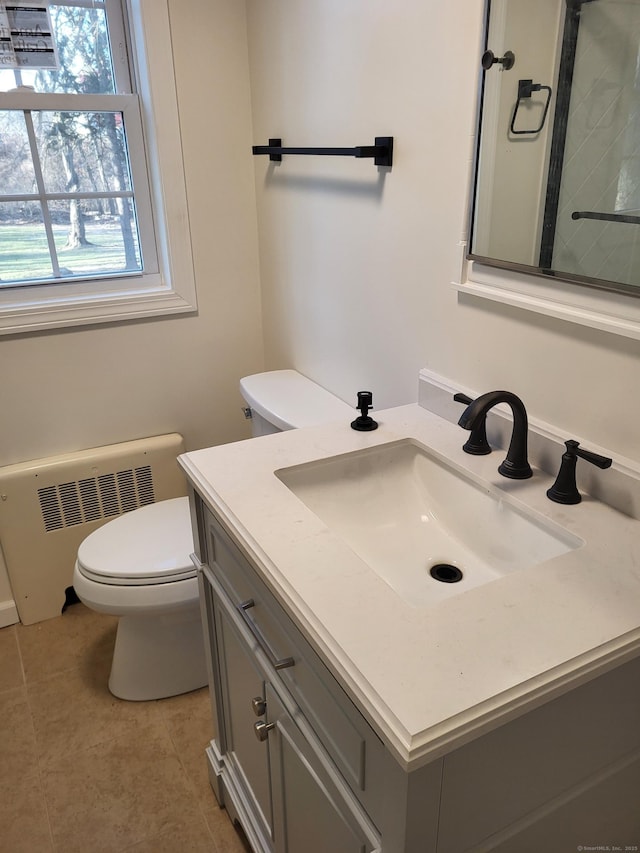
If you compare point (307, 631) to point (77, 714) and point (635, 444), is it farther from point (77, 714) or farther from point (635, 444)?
point (77, 714)

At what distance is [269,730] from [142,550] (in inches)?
29.0

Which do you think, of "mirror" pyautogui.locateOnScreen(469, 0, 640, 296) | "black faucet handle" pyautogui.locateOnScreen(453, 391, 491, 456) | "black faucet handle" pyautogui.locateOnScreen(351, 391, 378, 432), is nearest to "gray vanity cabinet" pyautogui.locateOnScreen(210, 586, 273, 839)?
"black faucet handle" pyautogui.locateOnScreen(351, 391, 378, 432)

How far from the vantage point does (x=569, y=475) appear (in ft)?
3.39

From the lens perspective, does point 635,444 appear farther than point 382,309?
No

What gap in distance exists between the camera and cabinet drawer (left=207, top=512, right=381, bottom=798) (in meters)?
0.80

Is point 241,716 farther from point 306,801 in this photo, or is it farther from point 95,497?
point 95,497

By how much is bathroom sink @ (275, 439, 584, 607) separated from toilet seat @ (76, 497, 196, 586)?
0.60m

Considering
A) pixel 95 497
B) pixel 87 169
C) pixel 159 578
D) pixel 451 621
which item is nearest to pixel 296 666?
pixel 451 621

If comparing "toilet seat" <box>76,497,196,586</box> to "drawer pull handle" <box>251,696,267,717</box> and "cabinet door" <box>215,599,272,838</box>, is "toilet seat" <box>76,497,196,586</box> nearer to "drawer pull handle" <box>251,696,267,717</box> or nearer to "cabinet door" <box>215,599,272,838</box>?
"cabinet door" <box>215,599,272,838</box>

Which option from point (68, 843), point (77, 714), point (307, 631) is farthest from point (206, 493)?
point (77, 714)

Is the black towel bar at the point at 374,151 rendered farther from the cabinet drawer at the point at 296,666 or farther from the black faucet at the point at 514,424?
the cabinet drawer at the point at 296,666

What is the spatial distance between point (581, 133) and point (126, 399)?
152 centimetres

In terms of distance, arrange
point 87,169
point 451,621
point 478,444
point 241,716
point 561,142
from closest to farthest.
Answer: point 451,621 < point 561,142 < point 478,444 < point 241,716 < point 87,169

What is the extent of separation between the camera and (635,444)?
3.31 feet
